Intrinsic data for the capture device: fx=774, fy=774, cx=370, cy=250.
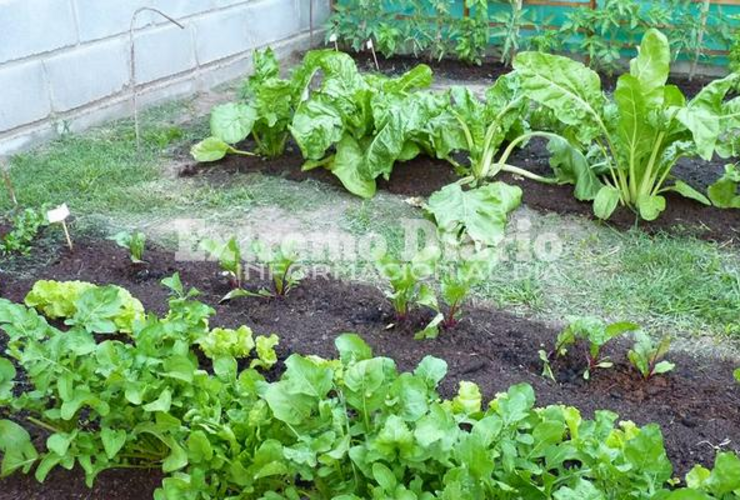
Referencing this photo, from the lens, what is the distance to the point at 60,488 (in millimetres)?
1913

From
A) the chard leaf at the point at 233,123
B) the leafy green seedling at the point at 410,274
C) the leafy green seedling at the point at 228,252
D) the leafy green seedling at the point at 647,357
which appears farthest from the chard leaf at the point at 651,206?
the chard leaf at the point at 233,123

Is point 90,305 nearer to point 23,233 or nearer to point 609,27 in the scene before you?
point 23,233

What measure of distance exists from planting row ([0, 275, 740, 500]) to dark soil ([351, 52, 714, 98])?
4.34m

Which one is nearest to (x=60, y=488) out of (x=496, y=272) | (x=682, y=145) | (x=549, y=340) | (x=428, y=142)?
(x=549, y=340)

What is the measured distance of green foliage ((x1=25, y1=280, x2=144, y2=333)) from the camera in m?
1.83

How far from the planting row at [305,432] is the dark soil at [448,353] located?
23 centimetres

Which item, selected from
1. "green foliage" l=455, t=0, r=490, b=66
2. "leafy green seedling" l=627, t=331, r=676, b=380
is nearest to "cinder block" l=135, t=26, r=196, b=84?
"green foliage" l=455, t=0, r=490, b=66

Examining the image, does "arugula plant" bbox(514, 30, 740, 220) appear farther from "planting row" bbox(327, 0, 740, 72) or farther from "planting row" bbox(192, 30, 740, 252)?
"planting row" bbox(327, 0, 740, 72)

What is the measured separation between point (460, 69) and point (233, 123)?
2.70 m

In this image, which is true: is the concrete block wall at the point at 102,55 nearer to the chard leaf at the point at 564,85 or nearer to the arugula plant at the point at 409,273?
the chard leaf at the point at 564,85

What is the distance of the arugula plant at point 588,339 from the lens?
2154 millimetres

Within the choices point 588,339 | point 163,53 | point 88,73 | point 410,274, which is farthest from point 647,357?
point 163,53

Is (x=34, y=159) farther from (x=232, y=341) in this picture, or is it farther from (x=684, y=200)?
(x=684, y=200)

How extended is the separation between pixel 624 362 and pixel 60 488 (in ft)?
5.24
